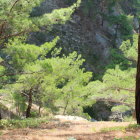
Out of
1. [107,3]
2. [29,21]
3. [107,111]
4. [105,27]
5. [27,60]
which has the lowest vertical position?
[107,111]

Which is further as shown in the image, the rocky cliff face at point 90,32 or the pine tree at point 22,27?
the rocky cliff face at point 90,32

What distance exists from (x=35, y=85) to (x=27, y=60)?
3228mm

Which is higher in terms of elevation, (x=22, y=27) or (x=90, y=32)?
(x=90, y=32)

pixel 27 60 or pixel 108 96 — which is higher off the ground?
pixel 27 60

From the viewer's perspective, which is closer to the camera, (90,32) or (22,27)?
(22,27)

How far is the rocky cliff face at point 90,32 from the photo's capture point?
31.5 m

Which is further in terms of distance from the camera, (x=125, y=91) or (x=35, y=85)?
(x=125, y=91)

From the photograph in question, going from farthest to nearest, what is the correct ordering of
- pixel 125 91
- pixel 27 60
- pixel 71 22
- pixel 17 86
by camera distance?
1. pixel 71 22
2. pixel 125 91
3. pixel 17 86
4. pixel 27 60

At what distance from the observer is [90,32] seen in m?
34.2

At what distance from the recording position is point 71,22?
32656mm

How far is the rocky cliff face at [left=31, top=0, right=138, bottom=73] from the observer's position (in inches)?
1241

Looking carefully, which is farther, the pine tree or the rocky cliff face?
the rocky cliff face

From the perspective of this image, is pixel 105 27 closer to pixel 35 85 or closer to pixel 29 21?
pixel 35 85

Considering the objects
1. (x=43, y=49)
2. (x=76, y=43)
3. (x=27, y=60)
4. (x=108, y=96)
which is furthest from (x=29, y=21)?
(x=76, y=43)
